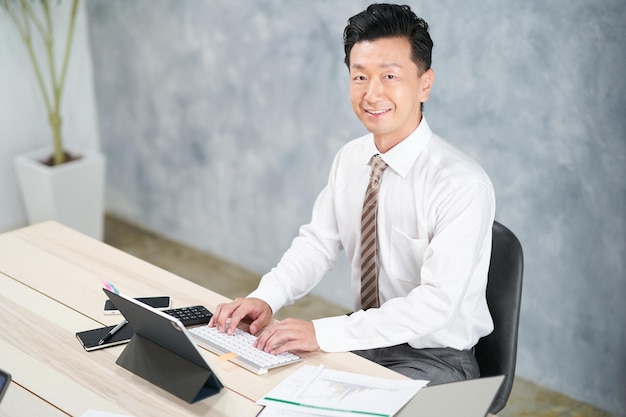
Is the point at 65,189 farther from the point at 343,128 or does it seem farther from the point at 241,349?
the point at 241,349

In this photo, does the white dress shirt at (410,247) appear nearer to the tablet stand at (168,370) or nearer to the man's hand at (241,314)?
the man's hand at (241,314)

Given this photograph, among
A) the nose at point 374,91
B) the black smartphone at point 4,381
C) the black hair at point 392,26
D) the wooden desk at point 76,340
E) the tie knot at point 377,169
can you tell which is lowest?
the wooden desk at point 76,340

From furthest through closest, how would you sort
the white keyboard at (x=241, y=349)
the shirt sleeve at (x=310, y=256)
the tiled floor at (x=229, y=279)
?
the tiled floor at (x=229, y=279) < the shirt sleeve at (x=310, y=256) < the white keyboard at (x=241, y=349)

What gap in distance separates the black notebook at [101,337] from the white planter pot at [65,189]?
213 centimetres

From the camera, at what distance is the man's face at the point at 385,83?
196 centimetres

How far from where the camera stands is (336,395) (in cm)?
162

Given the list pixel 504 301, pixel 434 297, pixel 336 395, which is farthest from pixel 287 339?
pixel 504 301

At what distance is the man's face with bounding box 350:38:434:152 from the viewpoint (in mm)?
1962

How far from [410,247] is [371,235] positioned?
0.12m

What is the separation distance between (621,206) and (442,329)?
39.0 inches

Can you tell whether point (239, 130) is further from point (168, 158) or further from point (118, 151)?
point (118, 151)

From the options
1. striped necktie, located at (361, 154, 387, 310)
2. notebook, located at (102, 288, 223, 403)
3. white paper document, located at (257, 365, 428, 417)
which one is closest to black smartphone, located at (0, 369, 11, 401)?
notebook, located at (102, 288, 223, 403)

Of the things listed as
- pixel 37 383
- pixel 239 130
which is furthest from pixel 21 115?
pixel 37 383

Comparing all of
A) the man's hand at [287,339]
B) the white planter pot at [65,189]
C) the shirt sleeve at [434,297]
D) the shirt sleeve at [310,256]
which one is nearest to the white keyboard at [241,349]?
the man's hand at [287,339]
